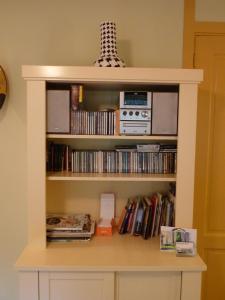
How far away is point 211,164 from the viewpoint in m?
1.95

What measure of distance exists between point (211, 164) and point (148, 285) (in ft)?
3.00

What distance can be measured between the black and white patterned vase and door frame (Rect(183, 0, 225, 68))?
526mm

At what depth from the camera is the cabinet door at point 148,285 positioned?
4.79 feet

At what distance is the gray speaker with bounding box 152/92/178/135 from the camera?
5.22 feet

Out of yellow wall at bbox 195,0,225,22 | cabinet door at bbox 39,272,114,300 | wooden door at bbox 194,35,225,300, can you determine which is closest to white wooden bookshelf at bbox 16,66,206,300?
cabinet door at bbox 39,272,114,300

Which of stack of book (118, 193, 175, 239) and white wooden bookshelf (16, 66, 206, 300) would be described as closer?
white wooden bookshelf (16, 66, 206, 300)

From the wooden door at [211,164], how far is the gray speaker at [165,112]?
0.41m

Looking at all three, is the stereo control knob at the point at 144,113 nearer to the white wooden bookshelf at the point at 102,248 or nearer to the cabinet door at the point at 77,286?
the white wooden bookshelf at the point at 102,248

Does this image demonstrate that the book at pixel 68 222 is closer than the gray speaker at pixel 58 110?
No

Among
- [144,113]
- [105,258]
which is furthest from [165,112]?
[105,258]

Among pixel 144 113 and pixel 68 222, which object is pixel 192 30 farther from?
pixel 68 222

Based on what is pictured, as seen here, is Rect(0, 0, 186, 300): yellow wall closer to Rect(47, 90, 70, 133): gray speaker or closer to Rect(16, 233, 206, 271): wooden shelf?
Rect(47, 90, 70, 133): gray speaker

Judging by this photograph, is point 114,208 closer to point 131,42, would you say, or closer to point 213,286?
point 213,286

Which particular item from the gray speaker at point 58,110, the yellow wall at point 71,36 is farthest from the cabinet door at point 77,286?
the yellow wall at point 71,36
